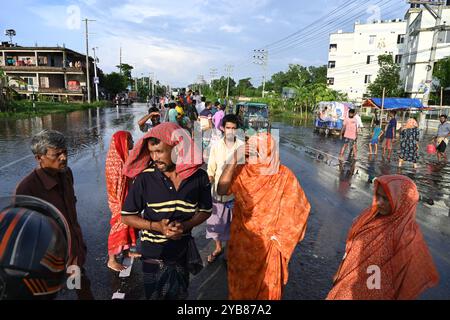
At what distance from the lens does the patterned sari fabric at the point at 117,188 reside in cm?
349

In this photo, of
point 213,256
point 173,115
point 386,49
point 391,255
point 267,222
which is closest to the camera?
point 391,255

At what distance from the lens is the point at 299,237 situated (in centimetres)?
264

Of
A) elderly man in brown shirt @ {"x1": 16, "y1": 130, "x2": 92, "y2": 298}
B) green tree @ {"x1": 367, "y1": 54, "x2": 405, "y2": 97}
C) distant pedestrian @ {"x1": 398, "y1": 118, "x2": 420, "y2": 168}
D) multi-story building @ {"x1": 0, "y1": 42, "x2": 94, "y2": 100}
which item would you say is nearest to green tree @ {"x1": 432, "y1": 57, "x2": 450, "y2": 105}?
green tree @ {"x1": 367, "y1": 54, "x2": 405, "y2": 97}

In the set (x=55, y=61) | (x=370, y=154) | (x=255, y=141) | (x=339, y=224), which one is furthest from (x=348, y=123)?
(x=55, y=61)

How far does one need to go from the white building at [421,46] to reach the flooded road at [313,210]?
91.8ft

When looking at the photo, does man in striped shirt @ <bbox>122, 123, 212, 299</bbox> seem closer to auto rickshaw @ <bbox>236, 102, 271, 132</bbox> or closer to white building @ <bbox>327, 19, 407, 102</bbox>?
auto rickshaw @ <bbox>236, 102, 271, 132</bbox>

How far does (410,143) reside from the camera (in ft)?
33.2

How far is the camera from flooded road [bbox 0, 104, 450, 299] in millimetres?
3453

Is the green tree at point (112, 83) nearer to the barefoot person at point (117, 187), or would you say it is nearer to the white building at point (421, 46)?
the white building at point (421, 46)

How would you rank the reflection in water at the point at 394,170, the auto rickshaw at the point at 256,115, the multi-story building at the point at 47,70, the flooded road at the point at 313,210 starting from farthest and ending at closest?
the multi-story building at the point at 47,70 → the auto rickshaw at the point at 256,115 → the reflection in water at the point at 394,170 → the flooded road at the point at 313,210

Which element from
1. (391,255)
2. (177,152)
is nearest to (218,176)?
(177,152)

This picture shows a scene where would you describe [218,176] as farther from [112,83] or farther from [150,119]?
[112,83]

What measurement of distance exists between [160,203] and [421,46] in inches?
1635

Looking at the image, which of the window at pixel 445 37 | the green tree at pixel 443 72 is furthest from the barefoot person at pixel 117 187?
the window at pixel 445 37
